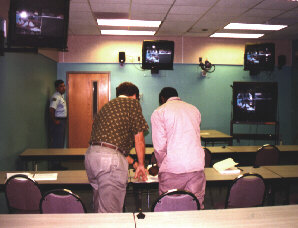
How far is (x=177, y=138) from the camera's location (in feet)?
8.87

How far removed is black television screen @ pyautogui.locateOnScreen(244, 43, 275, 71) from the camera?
257 inches

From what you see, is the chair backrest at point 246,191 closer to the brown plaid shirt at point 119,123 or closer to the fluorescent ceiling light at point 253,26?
the brown plaid shirt at point 119,123

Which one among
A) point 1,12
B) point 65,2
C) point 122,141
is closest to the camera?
point 122,141

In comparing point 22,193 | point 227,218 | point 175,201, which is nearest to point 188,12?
point 175,201

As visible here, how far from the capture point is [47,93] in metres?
6.56

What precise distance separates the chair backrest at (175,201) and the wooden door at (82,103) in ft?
18.5

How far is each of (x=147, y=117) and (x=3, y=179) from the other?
4961 millimetres

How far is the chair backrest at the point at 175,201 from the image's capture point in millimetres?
2221

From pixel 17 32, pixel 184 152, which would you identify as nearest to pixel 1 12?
pixel 17 32

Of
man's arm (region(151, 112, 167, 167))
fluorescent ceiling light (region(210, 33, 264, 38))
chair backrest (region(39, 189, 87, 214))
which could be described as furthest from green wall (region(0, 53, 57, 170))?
fluorescent ceiling light (region(210, 33, 264, 38))

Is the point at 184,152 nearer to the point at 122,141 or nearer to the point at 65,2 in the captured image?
the point at 122,141

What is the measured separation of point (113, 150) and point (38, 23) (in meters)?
1.81

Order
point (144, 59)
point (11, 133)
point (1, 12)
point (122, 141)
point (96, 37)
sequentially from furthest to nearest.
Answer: point (96, 37)
point (144, 59)
point (11, 133)
point (1, 12)
point (122, 141)

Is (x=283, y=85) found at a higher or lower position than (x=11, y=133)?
higher
